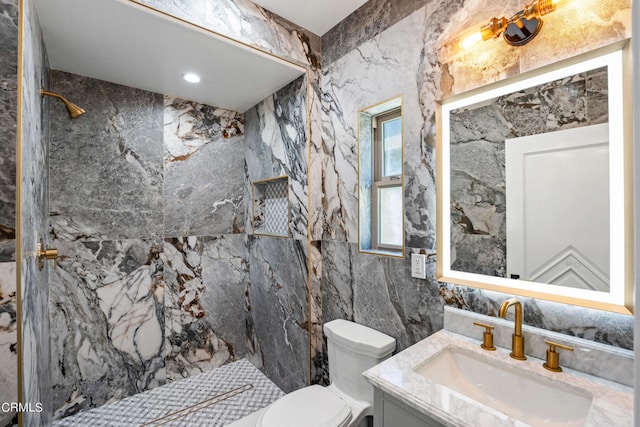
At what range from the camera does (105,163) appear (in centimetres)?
198

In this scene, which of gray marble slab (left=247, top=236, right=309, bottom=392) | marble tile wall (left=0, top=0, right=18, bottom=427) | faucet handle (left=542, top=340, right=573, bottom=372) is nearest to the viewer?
marble tile wall (left=0, top=0, right=18, bottom=427)

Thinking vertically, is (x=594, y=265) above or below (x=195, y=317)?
above

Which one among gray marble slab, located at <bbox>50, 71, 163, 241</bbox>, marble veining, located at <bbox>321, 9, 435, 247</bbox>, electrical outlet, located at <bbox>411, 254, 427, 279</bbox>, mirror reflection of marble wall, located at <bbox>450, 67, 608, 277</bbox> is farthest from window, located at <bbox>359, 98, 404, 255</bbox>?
gray marble slab, located at <bbox>50, 71, 163, 241</bbox>

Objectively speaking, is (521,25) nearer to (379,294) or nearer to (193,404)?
(379,294)

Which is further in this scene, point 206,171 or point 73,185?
point 206,171

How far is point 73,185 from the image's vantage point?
1.87 meters

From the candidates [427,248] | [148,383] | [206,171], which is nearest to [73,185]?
[206,171]

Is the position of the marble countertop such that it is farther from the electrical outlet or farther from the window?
the window

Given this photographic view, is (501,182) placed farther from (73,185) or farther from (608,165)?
(73,185)

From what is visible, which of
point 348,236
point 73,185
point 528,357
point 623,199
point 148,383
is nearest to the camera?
point 623,199

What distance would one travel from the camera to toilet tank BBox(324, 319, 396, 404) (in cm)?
139

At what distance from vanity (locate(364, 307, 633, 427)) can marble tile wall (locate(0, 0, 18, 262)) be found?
4.01 feet

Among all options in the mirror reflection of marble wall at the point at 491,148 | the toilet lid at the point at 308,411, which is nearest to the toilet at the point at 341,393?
the toilet lid at the point at 308,411

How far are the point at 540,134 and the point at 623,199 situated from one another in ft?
1.10
